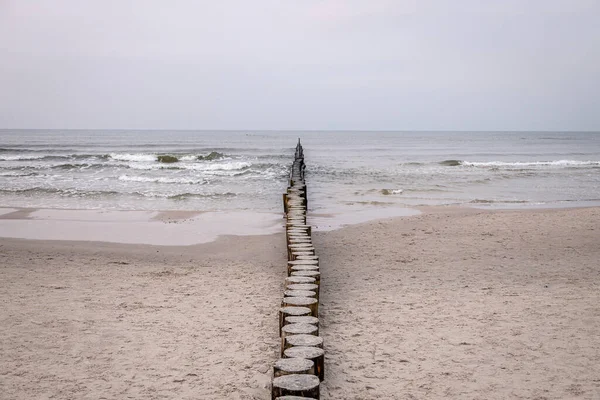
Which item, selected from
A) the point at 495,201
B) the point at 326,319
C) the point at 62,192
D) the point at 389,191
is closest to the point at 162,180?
the point at 62,192

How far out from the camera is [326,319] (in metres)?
4.99

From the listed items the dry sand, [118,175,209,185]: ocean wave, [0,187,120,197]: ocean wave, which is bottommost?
the dry sand

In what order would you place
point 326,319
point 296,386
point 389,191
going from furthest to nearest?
point 389,191 → point 326,319 → point 296,386

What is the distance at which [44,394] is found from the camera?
3.52m

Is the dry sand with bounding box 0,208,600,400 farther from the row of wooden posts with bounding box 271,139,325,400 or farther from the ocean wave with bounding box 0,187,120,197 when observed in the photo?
the ocean wave with bounding box 0,187,120,197

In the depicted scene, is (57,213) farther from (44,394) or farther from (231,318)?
(44,394)

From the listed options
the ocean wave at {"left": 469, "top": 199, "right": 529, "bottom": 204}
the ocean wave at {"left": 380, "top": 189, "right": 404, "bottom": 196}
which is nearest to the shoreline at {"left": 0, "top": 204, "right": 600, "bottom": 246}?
the ocean wave at {"left": 469, "top": 199, "right": 529, "bottom": 204}

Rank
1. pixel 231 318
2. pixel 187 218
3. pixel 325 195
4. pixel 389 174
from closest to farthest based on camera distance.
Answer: pixel 231 318 → pixel 187 218 → pixel 325 195 → pixel 389 174

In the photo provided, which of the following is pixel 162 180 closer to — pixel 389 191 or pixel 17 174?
pixel 17 174

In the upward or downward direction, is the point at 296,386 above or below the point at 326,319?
above

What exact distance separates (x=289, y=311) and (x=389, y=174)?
2025cm

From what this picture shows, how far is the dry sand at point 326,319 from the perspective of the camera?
12.1 ft

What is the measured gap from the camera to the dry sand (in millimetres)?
3691

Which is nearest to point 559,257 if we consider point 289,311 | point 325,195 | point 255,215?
point 289,311
